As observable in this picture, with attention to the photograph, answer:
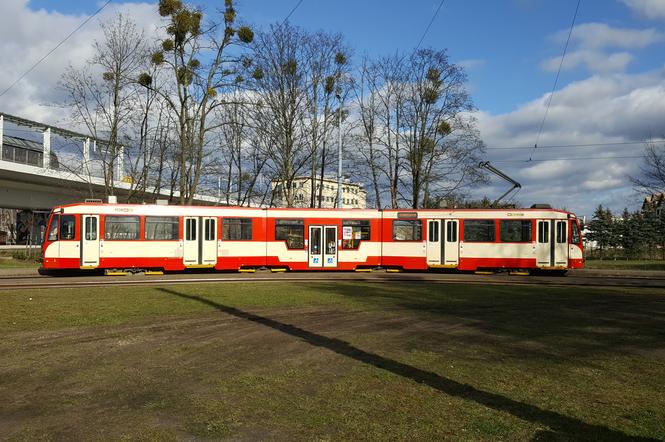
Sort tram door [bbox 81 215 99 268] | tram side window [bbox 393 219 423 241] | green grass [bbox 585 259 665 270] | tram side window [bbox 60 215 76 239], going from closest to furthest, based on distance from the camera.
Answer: tram side window [bbox 60 215 76 239] < tram door [bbox 81 215 99 268] < tram side window [bbox 393 219 423 241] < green grass [bbox 585 259 665 270]

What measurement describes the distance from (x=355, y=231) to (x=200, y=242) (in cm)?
763

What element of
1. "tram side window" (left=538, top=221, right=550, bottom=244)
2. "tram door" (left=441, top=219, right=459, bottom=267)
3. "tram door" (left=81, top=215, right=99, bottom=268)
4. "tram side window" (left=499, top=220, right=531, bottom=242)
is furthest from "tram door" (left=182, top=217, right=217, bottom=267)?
"tram side window" (left=538, top=221, right=550, bottom=244)

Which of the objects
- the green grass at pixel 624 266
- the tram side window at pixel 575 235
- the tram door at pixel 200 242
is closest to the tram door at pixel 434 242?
the tram side window at pixel 575 235

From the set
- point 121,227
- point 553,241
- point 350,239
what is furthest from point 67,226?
point 553,241

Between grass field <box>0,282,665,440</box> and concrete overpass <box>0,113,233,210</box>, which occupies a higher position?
concrete overpass <box>0,113,233,210</box>

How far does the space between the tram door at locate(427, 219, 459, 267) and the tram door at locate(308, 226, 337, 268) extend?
477cm

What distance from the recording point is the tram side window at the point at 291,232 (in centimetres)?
2678

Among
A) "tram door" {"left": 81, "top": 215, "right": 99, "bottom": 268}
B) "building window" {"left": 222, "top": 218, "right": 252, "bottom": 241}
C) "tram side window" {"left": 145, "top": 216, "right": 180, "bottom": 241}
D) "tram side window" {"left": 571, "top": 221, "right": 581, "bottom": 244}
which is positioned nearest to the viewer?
"tram door" {"left": 81, "top": 215, "right": 99, "bottom": 268}

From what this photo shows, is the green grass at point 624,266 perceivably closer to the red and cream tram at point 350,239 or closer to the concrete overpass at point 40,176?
the red and cream tram at point 350,239

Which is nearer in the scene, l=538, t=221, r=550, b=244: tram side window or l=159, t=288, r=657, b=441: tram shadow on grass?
l=159, t=288, r=657, b=441: tram shadow on grass

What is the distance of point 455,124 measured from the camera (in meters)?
37.9

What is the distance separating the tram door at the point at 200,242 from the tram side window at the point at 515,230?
45.8ft

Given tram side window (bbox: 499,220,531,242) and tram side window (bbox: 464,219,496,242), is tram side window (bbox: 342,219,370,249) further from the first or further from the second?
tram side window (bbox: 499,220,531,242)

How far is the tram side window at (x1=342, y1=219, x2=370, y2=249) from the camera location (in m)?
27.5
